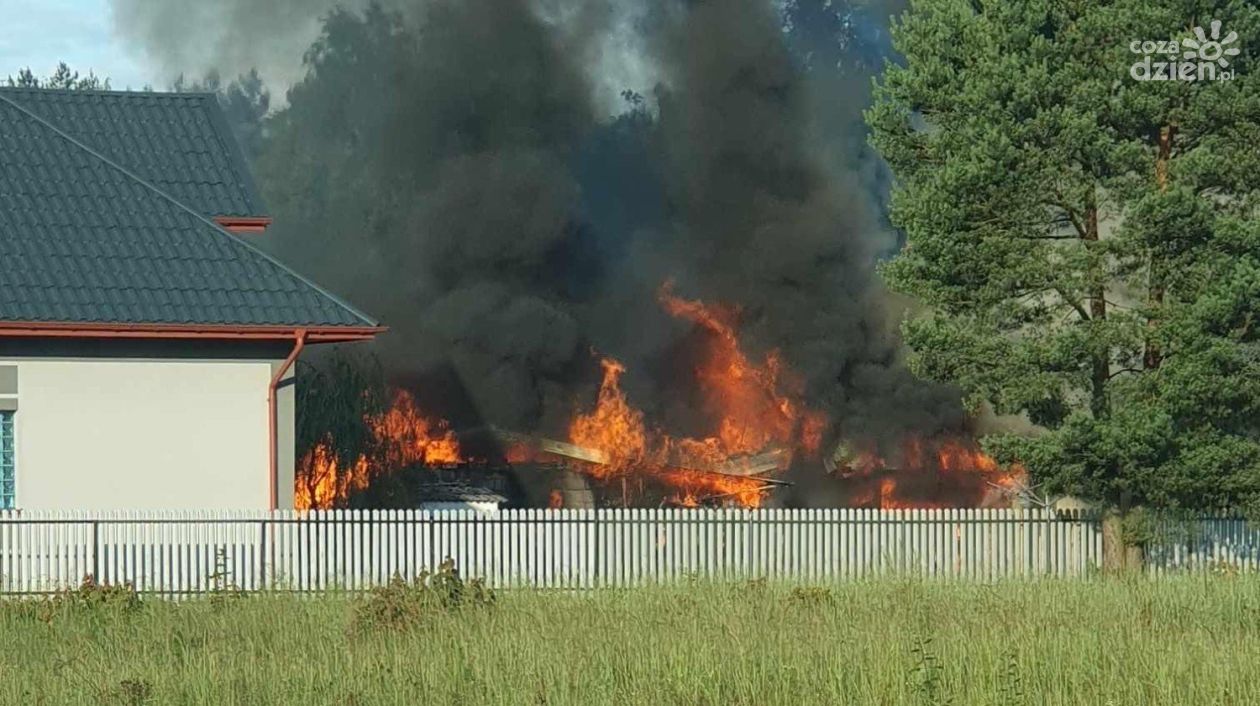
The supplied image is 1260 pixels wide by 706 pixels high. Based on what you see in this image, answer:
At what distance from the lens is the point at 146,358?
72.5ft

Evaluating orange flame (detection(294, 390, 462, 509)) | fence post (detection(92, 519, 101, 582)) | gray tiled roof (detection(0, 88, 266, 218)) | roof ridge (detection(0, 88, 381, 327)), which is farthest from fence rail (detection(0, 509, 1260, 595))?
orange flame (detection(294, 390, 462, 509))

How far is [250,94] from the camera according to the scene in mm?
78812

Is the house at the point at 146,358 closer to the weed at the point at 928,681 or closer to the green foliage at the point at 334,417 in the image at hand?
the weed at the point at 928,681

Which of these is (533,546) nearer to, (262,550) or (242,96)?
(262,550)

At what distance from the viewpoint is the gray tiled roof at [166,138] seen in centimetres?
2547

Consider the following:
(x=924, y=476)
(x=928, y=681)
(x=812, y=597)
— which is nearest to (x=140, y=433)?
(x=812, y=597)

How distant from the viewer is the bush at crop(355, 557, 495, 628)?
14.5 meters

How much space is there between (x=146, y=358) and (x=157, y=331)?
67cm

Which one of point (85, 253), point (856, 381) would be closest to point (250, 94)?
point (856, 381)

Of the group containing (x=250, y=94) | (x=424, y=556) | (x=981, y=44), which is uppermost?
(x=250, y=94)

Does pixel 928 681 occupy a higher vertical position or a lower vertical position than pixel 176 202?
lower

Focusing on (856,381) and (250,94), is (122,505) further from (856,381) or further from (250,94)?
(250,94)

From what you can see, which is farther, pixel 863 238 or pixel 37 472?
pixel 863 238

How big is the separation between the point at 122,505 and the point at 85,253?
309 centimetres
